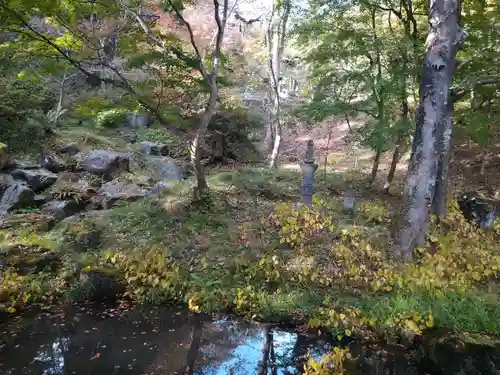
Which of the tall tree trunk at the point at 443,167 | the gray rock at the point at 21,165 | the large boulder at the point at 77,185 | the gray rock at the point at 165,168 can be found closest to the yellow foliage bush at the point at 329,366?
the tall tree trunk at the point at 443,167

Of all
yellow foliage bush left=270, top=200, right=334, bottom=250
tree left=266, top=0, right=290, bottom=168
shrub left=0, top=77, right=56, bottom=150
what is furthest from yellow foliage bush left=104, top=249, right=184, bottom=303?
tree left=266, top=0, right=290, bottom=168

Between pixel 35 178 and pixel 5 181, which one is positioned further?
pixel 35 178

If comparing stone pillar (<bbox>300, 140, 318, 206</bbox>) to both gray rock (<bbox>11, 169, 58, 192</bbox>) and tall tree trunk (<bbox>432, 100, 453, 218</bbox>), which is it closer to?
tall tree trunk (<bbox>432, 100, 453, 218</bbox>)

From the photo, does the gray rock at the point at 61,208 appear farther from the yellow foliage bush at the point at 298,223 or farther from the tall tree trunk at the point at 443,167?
the tall tree trunk at the point at 443,167

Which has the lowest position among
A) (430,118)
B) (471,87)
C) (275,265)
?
(275,265)

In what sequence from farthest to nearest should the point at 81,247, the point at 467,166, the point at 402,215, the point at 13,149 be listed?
1. the point at 467,166
2. the point at 13,149
3. the point at 81,247
4. the point at 402,215

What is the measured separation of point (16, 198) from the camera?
832 cm

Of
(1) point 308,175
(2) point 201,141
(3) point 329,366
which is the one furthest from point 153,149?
(3) point 329,366

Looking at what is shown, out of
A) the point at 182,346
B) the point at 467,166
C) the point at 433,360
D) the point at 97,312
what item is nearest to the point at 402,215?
the point at 433,360

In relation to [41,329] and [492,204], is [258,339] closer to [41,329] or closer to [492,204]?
[41,329]

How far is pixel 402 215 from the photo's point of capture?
6.55m

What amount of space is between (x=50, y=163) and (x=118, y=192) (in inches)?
98.1

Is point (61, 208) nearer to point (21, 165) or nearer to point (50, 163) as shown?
point (21, 165)

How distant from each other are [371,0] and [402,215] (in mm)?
5503
